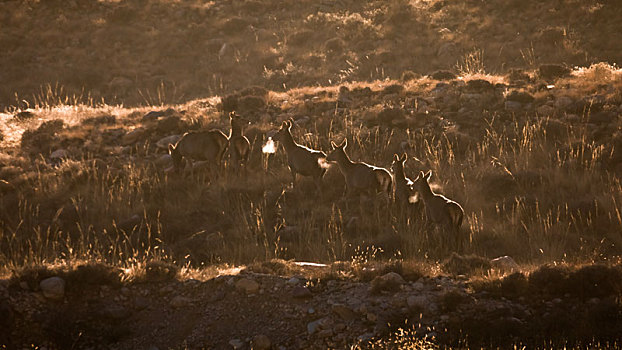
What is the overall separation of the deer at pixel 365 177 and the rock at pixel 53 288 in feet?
16.8

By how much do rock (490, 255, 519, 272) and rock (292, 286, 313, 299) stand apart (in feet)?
8.00

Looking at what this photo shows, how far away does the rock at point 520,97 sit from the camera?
15.1 m

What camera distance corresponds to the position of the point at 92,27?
32219 mm

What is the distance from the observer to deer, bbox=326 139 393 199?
1055cm

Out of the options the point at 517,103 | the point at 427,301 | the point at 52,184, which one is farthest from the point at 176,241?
the point at 517,103

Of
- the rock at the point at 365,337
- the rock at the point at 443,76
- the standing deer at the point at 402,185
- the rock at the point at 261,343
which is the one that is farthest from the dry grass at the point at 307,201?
the rock at the point at 443,76

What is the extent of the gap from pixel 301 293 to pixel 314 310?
0.33 meters

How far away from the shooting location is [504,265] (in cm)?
790

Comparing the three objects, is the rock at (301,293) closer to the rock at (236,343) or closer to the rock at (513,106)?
the rock at (236,343)

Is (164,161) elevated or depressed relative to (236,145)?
depressed

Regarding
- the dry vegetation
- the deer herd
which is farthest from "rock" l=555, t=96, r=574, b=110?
the deer herd

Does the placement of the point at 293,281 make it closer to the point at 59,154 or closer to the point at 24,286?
the point at 24,286

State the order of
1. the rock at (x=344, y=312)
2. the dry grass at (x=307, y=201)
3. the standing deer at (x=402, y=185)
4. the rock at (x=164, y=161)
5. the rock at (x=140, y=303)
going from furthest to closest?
the rock at (x=164, y=161), the standing deer at (x=402, y=185), the dry grass at (x=307, y=201), the rock at (x=140, y=303), the rock at (x=344, y=312)

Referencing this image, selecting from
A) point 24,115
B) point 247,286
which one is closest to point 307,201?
point 247,286
